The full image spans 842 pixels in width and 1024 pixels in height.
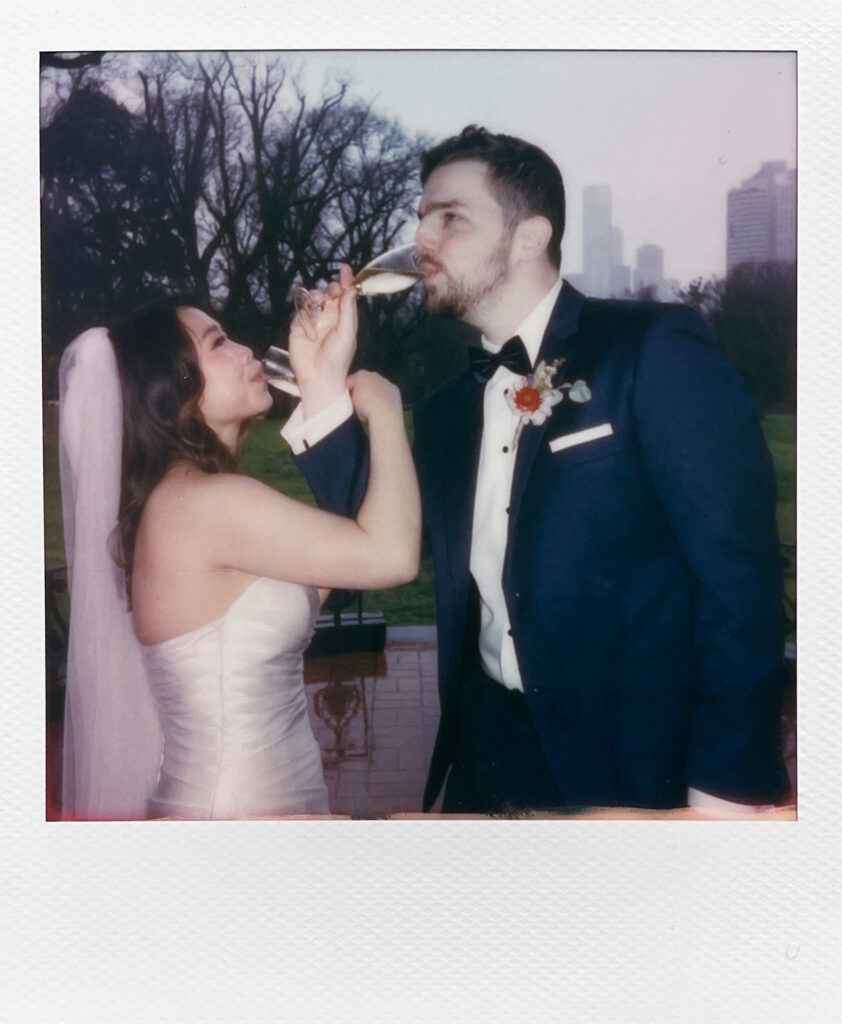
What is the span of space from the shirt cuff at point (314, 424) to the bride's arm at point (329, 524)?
3cm

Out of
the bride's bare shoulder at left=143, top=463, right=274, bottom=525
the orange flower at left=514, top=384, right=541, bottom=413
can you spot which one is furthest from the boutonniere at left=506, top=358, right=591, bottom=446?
the bride's bare shoulder at left=143, top=463, right=274, bottom=525

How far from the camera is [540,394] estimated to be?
1.91 metres

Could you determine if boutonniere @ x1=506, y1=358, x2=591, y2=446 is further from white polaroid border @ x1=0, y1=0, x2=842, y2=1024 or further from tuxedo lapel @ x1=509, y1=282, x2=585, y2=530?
white polaroid border @ x1=0, y1=0, x2=842, y2=1024

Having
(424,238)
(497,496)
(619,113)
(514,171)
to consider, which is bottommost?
(497,496)

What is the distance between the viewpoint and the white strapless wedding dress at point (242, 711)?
6.57 feet

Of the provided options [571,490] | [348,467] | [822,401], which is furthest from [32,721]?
[822,401]

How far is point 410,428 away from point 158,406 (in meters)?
0.53

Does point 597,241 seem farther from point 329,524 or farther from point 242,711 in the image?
point 242,711

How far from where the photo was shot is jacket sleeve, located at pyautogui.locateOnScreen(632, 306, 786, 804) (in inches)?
72.5

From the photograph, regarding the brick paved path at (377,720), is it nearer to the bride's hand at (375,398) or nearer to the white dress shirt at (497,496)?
the white dress shirt at (497,496)

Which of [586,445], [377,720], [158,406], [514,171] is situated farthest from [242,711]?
[514,171]
